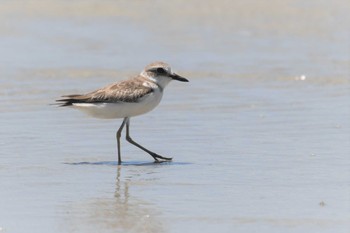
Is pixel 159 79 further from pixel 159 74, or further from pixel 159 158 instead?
pixel 159 158

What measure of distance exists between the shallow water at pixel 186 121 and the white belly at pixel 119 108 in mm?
375

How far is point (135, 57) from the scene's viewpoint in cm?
1380

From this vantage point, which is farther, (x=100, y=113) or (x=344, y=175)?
(x=100, y=113)

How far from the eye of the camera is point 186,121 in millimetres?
9867

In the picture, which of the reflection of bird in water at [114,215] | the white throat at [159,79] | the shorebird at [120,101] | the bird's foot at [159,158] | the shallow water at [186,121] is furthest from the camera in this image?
the white throat at [159,79]

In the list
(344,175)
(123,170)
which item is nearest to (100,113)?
(123,170)

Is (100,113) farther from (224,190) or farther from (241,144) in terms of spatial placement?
(224,190)

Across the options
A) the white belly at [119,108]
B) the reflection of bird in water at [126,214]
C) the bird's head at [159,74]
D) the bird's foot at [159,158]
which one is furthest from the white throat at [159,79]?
the reflection of bird in water at [126,214]

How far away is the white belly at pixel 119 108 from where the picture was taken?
8.32 m

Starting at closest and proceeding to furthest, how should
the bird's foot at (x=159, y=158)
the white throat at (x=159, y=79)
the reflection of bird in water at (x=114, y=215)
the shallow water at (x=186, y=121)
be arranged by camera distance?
the reflection of bird in water at (x=114, y=215) → the shallow water at (x=186, y=121) → the bird's foot at (x=159, y=158) → the white throat at (x=159, y=79)

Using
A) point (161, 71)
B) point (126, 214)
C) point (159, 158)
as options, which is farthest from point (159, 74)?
point (126, 214)

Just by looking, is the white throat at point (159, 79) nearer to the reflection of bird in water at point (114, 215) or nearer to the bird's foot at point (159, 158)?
the bird's foot at point (159, 158)

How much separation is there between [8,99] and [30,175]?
3.58 m

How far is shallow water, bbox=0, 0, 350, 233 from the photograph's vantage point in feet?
20.7
